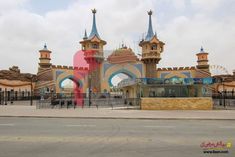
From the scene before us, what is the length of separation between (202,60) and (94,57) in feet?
91.0

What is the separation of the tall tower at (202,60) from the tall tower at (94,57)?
82.1ft

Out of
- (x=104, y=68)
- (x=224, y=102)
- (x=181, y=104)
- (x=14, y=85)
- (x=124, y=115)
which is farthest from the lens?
(x=104, y=68)

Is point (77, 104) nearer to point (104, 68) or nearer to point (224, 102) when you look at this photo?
point (224, 102)

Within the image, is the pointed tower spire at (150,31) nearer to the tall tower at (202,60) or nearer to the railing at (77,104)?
the tall tower at (202,60)

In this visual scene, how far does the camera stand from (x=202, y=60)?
198 feet

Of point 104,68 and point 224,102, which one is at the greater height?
point 104,68

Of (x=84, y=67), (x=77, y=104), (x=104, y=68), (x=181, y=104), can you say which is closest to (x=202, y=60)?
(x=104, y=68)

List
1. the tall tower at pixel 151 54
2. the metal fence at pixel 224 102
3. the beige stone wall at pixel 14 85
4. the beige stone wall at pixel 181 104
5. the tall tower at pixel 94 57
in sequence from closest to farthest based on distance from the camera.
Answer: the beige stone wall at pixel 181 104 → the metal fence at pixel 224 102 → the beige stone wall at pixel 14 85 → the tall tower at pixel 94 57 → the tall tower at pixel 151 54

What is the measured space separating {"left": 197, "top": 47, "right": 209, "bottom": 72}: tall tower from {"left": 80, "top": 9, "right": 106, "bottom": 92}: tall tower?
→ 25.0 metres

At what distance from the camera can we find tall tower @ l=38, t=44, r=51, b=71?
190 ft

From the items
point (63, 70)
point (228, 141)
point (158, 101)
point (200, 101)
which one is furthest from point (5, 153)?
point (63, 70)

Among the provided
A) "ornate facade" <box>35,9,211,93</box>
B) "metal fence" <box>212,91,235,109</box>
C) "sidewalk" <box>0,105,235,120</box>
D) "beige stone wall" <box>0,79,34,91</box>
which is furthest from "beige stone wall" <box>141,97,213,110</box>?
"beige stone wall" <box>0,79,34,91</box>

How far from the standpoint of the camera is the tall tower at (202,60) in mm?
59438

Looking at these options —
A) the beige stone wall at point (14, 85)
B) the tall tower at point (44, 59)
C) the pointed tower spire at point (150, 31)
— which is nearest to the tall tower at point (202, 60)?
the pointed tower spire at point (150, 31)
